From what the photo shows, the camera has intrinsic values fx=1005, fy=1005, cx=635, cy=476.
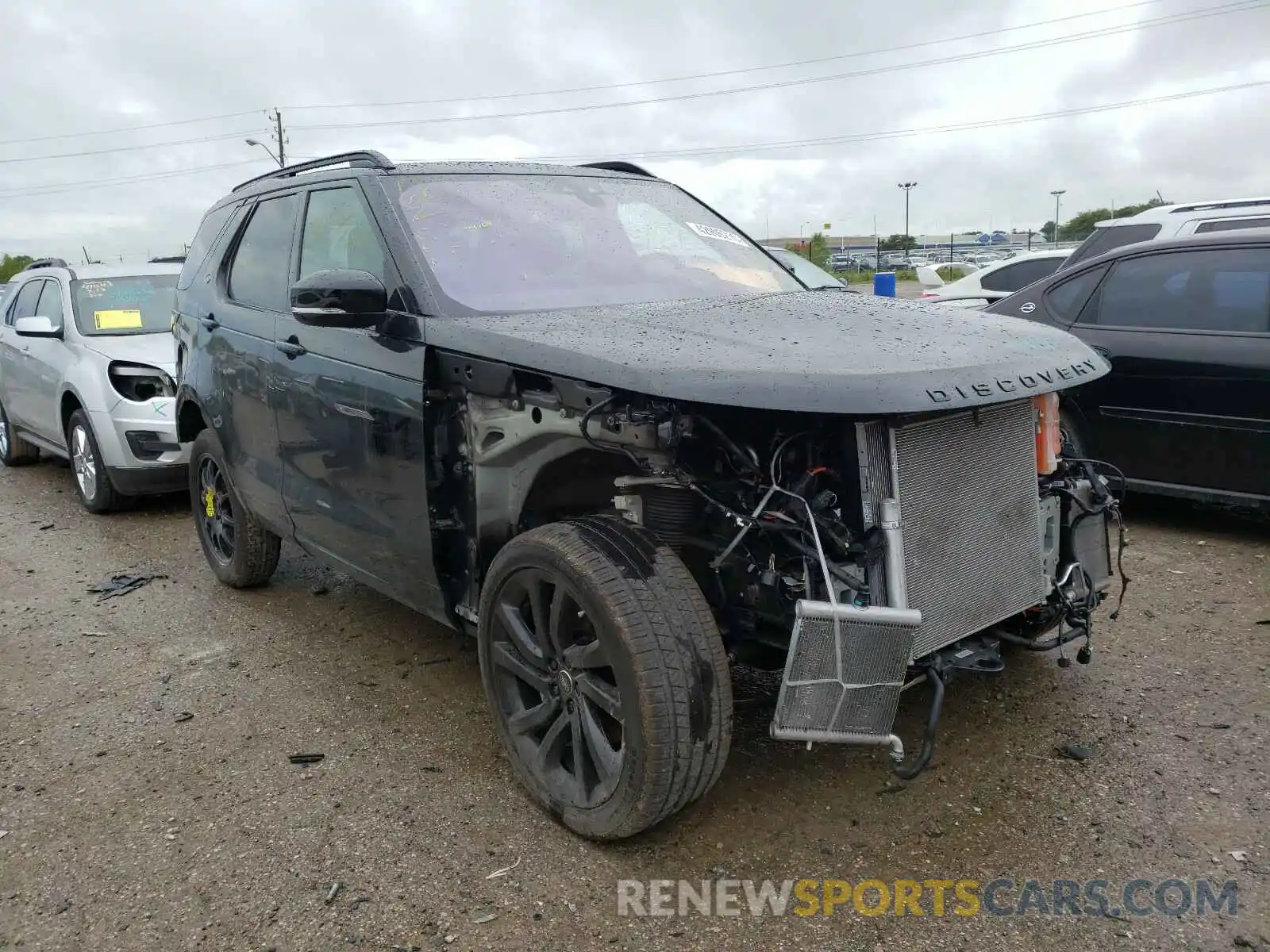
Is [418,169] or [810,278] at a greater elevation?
[418,169]

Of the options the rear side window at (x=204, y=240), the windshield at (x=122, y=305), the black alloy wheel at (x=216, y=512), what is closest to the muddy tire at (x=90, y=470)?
the windshield at (x=122, y=305)

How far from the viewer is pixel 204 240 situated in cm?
515

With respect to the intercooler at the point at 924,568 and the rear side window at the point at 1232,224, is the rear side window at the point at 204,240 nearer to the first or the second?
the intercooler at the point at 924,568

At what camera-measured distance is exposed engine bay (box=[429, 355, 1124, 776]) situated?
255 centimetres

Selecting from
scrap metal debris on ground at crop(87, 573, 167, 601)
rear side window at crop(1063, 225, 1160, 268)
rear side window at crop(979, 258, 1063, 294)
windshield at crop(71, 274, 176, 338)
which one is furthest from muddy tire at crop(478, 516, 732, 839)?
rear side window at crop(979, 258, 1063, 294)

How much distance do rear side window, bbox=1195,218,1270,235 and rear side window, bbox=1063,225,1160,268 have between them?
Answer: 0.45 metres

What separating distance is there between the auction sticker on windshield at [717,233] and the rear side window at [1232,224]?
17.1ft

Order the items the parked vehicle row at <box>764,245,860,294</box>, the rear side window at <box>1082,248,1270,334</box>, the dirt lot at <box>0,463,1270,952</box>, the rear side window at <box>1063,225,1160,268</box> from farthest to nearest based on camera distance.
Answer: the rear side window at <box>1063,225,1160,268</box>, the rear side window at <box>1082,248,1270,334</box>, the parked vehicle row at <box>764,245,860,294</box>, the dirt lot at <box>0,463,1270,952</box>

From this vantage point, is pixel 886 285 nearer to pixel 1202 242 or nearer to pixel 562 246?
pixel 1202 242

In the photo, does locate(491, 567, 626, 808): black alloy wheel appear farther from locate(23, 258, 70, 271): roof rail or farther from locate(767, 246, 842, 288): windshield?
locate(23, 258, 70, 271): roof rail

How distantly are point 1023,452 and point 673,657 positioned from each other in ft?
4.00

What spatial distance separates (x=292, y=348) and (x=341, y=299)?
82cm

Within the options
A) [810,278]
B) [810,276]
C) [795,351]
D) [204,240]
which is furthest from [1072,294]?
[204,240]

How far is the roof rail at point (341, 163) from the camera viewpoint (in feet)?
12.3
